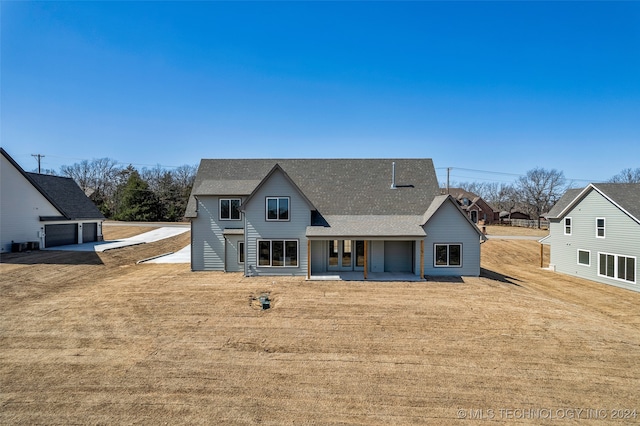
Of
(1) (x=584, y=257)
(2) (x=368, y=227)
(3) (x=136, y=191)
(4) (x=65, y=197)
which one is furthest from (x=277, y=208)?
(3) (x=136, y=191)

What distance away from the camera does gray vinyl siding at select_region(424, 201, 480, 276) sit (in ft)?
62.7

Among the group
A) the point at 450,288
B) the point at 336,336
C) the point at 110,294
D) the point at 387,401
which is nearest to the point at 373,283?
the point at 450,288

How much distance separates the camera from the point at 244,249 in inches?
763

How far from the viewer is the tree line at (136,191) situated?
55375 millimetres

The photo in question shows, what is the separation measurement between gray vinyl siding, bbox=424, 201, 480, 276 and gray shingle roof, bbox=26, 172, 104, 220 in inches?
1299

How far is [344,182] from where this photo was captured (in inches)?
896

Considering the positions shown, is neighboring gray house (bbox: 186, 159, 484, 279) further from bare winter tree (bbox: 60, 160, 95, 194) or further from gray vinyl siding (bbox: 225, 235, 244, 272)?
bare winter tree (bbox: 60, 160, 95, 194)

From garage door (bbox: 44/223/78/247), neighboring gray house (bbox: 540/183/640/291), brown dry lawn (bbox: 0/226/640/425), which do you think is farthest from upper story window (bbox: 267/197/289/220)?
garage door (bbox: 44/223/78/247)

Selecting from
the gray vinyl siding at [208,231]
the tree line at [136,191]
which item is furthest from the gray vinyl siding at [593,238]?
the tree line at [136,191]

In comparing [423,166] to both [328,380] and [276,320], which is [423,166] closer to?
[276,320]

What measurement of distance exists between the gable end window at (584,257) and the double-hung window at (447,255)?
12071 mm

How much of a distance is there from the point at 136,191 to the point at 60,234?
27.0 m

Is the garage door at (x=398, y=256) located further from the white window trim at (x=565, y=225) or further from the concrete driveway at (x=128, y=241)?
the concrete driveway at (x=128, y=241)

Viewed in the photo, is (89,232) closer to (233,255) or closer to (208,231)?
Result: (208,231)
